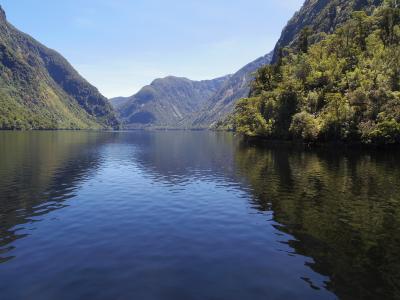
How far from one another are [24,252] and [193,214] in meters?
18.0

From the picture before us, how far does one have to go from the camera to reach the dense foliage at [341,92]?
384ft

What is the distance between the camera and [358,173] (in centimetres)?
6856

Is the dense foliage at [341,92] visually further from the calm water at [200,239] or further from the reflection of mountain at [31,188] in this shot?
the reflection of mountain at [31,188]

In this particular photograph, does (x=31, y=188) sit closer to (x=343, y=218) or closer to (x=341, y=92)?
(x=343, y=218)

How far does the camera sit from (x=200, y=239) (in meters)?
30.8

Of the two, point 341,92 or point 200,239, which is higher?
point 341,92

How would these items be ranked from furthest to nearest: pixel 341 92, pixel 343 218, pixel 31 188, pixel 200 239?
1. pixel 341 92
2. pixel 31 188
3. pixel 343 218
4. pixel 200 239

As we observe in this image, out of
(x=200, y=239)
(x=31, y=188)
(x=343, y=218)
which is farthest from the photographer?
(x=31, y=188)

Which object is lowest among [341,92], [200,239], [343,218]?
[200,239]

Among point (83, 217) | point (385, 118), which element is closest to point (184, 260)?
point (83, 217)

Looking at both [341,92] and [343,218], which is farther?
[341,92]

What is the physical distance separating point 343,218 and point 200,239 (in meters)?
16.3

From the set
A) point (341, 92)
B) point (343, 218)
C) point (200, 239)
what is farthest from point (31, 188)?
point (341, 92)

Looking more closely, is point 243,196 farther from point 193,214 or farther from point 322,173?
point 322,173
